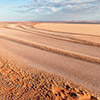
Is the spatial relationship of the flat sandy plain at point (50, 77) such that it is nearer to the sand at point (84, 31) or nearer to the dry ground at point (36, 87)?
the dry ground at point (36, 87)

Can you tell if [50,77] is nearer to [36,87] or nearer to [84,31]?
[36,87]

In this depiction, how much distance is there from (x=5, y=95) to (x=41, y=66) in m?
3.07

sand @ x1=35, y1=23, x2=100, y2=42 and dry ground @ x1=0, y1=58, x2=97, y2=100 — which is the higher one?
sand @ x1=35, y1=23, x2=100, y2=42

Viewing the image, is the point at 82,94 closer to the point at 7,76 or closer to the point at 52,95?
the point at 52,95

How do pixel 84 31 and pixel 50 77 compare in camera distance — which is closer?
pixel 50 77

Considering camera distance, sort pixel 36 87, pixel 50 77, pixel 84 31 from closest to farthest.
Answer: pixel 36 87, pixel 50 77, pixel 84 31

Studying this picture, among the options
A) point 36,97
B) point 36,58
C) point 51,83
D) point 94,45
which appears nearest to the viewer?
point 36,97

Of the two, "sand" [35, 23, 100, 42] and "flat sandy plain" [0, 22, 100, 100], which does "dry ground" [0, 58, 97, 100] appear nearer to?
"flat sandy plain" [0, 22, 100, 100]

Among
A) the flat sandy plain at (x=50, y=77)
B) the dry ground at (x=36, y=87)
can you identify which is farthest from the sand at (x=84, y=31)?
the dry ground at (x=36, y=87)

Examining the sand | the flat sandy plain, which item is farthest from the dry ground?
the sand

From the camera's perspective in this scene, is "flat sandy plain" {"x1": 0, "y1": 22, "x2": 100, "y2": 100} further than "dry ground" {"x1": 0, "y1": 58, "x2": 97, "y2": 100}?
Yes

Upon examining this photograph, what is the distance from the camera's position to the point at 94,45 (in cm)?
1126

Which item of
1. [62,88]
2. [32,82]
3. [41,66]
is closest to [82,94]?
[62,88]

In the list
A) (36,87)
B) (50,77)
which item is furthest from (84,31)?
(36,87)
